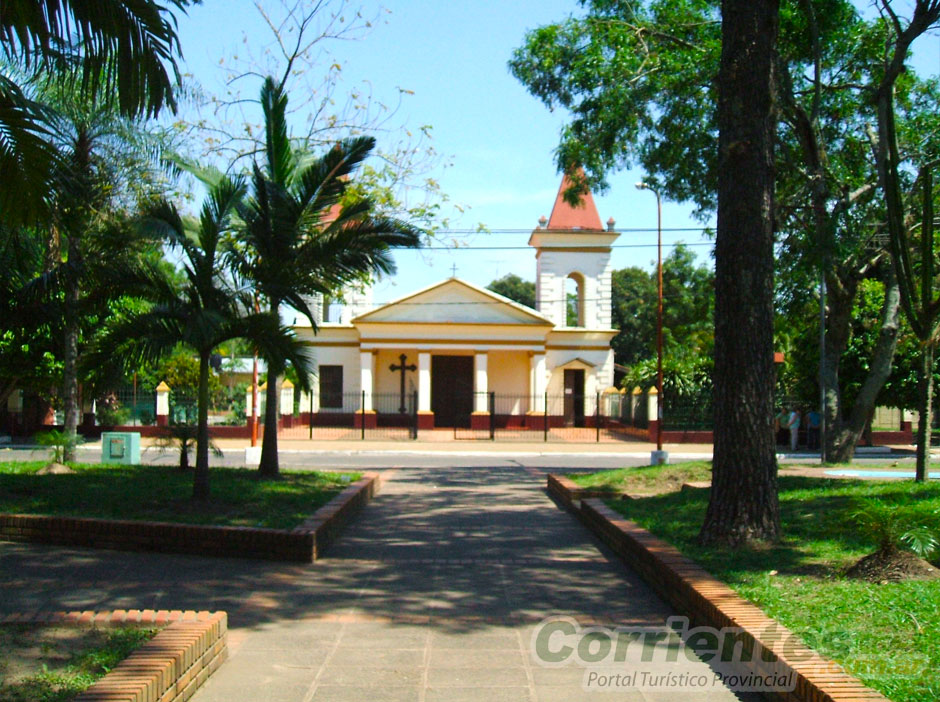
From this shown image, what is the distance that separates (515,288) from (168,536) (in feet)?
223

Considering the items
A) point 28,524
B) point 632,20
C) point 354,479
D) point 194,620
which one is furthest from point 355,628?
point 632,20

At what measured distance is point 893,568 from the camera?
21.3 feet

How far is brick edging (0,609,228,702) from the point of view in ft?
14.3

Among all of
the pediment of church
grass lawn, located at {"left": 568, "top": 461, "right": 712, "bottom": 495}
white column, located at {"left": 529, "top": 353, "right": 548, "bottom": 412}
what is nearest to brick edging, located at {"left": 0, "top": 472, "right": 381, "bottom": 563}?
grass lawn, located at {"left": 568, "top": 461, "right": 712, "bottom": 495}

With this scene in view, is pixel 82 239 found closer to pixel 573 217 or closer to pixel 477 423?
pixel 477 423

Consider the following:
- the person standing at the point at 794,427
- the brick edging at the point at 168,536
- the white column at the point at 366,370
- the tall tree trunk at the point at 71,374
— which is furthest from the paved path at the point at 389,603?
the white column at the point at 366,370

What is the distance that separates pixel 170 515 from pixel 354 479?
5.45 meters

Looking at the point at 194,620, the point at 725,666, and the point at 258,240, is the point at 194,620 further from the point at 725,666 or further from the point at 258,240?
the point at 258,240

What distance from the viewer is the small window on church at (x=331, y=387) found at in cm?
3925

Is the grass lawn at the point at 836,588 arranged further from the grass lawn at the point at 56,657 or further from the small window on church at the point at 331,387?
the small window on church at the point at 331,387

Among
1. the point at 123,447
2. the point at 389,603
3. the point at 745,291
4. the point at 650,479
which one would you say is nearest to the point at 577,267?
the point at 123,447

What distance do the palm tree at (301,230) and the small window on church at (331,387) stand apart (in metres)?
25.0

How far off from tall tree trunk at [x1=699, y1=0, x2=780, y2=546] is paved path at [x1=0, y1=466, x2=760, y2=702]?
1265mm

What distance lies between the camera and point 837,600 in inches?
236
